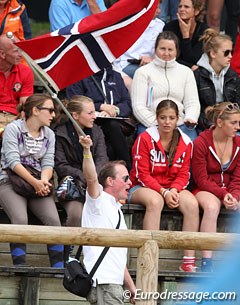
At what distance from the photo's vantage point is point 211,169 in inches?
436

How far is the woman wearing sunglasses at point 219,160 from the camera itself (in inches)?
428

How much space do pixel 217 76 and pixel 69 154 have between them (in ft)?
7.30

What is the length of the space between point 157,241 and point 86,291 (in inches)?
30.6

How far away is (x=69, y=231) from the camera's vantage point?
782 centimetres

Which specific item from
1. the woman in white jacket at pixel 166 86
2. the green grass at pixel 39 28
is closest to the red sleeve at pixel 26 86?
the woman in white jacket at pixel 166 86

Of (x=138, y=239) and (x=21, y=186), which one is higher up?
(x=138, y=239)

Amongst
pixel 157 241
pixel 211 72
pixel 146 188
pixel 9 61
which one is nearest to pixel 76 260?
pixel 157 241

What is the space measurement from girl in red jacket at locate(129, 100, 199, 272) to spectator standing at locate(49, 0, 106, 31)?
2.12m

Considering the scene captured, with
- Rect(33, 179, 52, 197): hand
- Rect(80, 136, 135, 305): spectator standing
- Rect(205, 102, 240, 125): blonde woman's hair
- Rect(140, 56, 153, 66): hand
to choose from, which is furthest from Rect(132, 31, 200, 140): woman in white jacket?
Rect(80, 136, 135, 305): spectator standing

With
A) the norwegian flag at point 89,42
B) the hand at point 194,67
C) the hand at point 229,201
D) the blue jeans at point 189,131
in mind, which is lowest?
the hand at point 229,201

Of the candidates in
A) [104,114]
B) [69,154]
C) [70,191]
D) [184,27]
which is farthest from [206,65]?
[70,191]

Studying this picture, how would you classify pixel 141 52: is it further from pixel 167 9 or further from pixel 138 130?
pixel 138 130

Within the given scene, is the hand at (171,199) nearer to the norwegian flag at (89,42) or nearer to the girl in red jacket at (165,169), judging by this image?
the girl in red jacket at (165,169)

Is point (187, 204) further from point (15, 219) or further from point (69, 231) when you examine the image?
point (69, 231)
